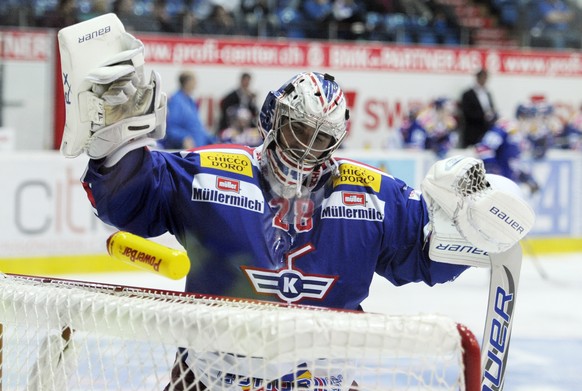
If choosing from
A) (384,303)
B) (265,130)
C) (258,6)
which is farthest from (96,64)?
(258,6)

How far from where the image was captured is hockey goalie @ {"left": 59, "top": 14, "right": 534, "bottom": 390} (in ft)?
6.16

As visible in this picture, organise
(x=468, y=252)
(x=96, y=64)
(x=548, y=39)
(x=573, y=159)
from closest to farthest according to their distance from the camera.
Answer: (x=96, y=64) < (x=468, y=252) < (x=573, y=159) < (x=548, y=39)

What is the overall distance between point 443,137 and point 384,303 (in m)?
3.23

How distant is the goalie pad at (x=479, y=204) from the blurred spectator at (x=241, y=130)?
21.2 ft

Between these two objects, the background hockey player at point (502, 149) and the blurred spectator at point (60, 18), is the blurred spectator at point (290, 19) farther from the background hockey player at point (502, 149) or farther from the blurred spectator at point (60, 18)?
the background hockey player at point (502, 149)

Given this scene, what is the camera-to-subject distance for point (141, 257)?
158cm

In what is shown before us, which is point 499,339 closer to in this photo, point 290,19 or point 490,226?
point 490,226

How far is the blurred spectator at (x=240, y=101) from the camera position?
8688mm

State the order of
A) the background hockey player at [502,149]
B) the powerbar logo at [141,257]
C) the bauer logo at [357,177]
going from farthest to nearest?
the background hockey player at [502,149], the bauer logo at [357,177], the powerbar logo at [141,257]

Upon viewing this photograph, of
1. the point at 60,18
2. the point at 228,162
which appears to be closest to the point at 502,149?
the point at 60,18

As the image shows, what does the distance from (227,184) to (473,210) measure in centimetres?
53

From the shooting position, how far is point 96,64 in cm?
180

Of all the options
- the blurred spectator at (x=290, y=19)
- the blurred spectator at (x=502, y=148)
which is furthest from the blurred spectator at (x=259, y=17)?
the blurred spectator at (x=502, y=148)

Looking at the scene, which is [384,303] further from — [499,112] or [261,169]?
[499,112]
